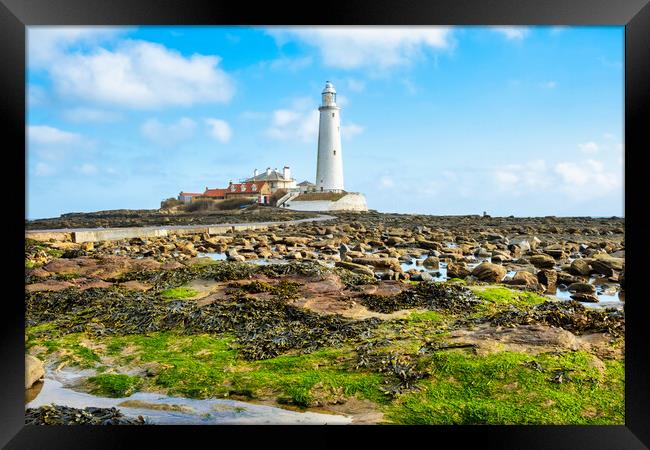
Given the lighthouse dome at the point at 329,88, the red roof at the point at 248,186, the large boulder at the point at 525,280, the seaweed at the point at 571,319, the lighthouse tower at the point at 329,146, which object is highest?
the lighthouse dome at the point at 329,88

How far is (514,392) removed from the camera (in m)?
4.23

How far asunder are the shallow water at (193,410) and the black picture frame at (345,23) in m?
0.38

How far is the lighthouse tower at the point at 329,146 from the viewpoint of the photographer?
31766 millimetres

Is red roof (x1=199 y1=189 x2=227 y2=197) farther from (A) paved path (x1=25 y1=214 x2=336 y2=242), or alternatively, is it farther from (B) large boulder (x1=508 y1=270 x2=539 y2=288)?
(B) large boulder (x1=508 y1=270 x2=539 y2=288)

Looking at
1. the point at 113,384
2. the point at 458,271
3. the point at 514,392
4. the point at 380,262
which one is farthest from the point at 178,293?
the point at 514,392

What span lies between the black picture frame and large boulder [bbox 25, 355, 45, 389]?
684 mm

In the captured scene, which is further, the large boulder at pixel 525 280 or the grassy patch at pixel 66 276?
the grassy patch at pixel 66 276

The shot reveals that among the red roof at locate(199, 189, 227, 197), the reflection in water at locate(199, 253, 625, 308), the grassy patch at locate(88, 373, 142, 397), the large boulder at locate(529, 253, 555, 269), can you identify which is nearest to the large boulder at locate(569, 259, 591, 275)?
the reflection in water at locate(199, 253, 625, 308)

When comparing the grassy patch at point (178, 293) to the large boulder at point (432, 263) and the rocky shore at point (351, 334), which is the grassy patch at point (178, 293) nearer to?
the rocky shore at point (351, 334)

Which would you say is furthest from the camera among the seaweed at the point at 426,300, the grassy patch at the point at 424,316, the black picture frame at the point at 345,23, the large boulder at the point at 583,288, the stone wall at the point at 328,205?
the stone wall at the point at 328,205

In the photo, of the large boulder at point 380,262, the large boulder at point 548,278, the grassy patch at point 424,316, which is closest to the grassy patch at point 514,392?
the grassy patch at point 424,316

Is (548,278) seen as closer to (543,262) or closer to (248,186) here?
(543,262)
